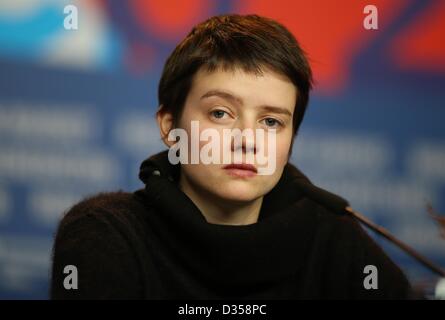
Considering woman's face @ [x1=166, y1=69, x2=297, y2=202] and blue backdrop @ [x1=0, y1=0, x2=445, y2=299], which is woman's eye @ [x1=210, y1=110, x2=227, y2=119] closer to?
woman's face @ [x1=166, y1=69, x2=297, y2=202]

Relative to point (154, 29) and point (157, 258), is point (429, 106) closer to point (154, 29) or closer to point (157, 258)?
point (154, 29)

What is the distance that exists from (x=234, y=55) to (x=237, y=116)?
0.12 m

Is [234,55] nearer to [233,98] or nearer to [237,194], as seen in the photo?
[233,98]

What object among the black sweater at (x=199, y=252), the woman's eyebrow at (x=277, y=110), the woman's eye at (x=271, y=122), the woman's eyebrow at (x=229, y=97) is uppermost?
the woman's eyebrow at (x=229, y=97)

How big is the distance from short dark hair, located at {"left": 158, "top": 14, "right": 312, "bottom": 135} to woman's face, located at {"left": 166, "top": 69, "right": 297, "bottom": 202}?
20mm

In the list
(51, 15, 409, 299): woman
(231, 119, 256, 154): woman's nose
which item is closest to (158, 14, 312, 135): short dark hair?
(51, 15, 409, 299): woman

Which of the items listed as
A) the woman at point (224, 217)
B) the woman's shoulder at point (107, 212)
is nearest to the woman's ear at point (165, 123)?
the woman at point (224, 217)

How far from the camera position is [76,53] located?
150 centimetres

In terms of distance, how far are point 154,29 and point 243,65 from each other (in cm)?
58

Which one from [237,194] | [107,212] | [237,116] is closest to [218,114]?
[237,116]

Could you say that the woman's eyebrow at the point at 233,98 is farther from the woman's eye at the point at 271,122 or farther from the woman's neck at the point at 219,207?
the woman's neck at the point at 219,207

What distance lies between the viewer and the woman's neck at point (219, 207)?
3.49 feet

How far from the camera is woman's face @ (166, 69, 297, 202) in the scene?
978 mm

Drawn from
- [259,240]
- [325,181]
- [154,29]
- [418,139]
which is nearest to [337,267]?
[259,240]
